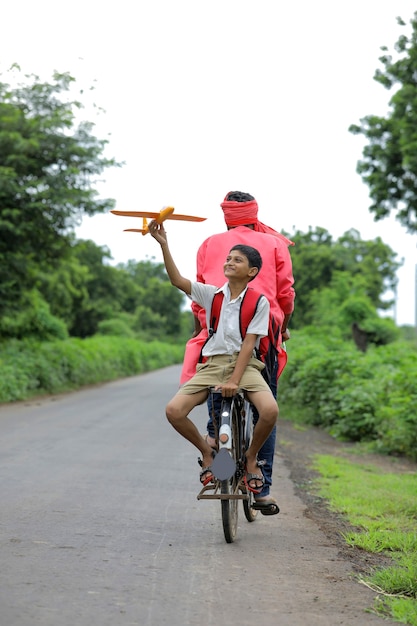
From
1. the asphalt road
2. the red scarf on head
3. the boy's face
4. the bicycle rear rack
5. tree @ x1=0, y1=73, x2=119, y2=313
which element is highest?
tree @ x1=0, y1=73, x2=119, y2=313

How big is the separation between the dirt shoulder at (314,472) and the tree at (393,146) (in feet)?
22.4

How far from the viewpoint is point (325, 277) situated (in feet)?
157

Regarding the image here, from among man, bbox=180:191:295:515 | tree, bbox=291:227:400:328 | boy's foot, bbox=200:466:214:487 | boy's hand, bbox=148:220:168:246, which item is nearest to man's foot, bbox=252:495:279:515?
man, bbox=180:191:295:515

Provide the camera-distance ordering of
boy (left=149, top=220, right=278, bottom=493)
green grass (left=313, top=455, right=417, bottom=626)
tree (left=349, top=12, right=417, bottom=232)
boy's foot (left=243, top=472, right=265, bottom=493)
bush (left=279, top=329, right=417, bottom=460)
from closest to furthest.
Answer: green grass (left=313, top=455, right=417, bottom=626) → boy (left=149, top=220, right=278, bottom=493) → boy's foot (left=243, top=472, right=265, bottom=493) → bush (left=279, top=329, right=417, bottom=460) → tree (left=349, top=12, right=417, bottom=232)

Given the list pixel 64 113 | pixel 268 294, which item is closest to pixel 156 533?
pixel 268 294

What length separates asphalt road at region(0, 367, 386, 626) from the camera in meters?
4.07

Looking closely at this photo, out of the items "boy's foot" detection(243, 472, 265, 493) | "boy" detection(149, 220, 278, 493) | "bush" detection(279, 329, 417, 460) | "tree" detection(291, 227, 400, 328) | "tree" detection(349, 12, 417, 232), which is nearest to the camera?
"boy" detection(149, 220, 278, 493)

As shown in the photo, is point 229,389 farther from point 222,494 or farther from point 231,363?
point 222,494

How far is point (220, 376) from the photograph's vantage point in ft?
18.9

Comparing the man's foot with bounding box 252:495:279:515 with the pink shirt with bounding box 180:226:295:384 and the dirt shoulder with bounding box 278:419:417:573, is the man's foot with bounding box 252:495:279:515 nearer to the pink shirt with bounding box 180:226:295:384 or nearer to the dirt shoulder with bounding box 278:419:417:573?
the dirt shoulder with bounding box 278:419:417:573

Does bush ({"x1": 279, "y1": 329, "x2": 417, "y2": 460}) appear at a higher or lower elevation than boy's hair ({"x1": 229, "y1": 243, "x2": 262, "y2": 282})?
lower

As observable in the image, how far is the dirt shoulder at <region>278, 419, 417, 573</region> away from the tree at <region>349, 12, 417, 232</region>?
6818 millimetres

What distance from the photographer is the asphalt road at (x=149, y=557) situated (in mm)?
4074

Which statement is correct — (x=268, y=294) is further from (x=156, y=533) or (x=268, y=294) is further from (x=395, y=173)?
(x=395, y=173)
